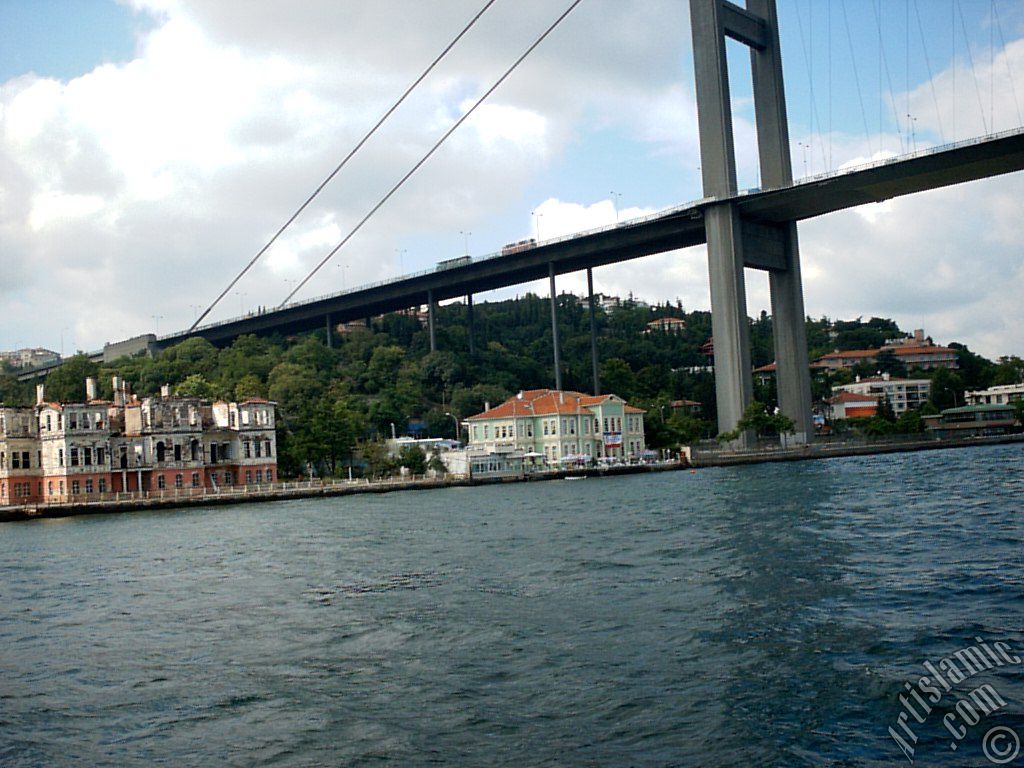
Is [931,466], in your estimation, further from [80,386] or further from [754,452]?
[80,386]

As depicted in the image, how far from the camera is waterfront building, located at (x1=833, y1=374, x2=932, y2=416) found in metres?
85.6

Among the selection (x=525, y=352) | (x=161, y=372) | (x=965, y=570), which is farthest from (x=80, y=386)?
(x=965, y=570)

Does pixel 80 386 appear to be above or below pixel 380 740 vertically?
above

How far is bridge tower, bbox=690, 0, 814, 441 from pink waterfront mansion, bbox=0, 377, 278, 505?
2182cm

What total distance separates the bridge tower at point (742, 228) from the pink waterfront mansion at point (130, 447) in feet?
71.6

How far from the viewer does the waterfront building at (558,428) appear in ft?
178

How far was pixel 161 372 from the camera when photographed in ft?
220

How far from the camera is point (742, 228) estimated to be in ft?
182

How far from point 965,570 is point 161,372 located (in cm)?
6043

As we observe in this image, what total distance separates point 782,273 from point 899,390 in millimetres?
32188

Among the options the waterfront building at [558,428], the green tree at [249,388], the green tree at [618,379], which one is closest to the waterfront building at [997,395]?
the green tree at [618,379]

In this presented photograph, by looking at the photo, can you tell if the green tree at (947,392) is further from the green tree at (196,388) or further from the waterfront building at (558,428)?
the green tree at (196,388)

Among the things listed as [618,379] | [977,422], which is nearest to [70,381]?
[618,379]

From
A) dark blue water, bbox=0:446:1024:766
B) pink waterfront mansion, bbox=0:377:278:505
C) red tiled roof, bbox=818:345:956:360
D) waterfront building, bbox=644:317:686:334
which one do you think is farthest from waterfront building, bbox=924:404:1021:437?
dark blue water, bbox=0:446:1024:766
